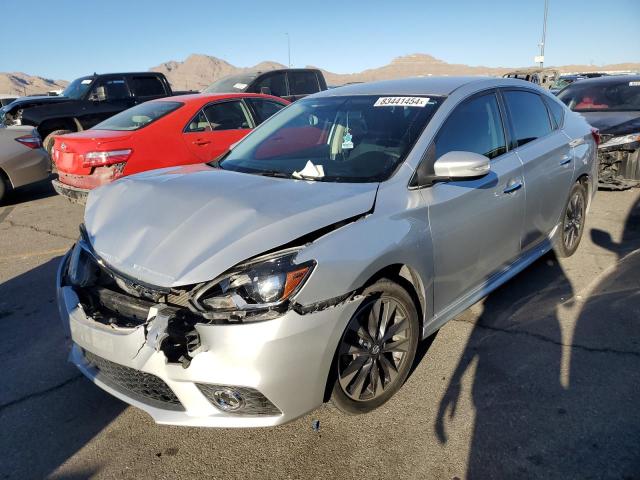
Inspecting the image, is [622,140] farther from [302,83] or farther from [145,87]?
[145,87]

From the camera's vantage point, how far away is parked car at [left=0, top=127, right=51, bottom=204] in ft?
26.6

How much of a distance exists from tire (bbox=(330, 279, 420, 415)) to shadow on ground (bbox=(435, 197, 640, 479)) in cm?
32

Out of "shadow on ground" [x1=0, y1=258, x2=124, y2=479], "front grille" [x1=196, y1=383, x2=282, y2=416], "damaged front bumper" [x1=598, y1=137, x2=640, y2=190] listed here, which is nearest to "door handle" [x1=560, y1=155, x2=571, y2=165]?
"damaged front bumper" [x1=598, y1=137, x2=640, y2=190]

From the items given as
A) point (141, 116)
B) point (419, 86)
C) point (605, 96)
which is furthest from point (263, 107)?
point (605, 96)

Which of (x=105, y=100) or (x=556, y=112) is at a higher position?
(x=556, y=112)

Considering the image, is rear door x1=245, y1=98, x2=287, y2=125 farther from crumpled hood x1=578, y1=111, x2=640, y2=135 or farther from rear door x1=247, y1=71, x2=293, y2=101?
crumpled hood x1=578, y1=111, x2=640, y2=135

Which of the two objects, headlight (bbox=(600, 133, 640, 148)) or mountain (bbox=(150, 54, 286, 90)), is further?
mountain (bbox=(150, 54, 286, 90))

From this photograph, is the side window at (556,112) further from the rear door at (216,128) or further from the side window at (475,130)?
the rear door at (216,128)

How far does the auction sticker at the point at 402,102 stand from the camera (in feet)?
10.6

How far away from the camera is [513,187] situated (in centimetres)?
351

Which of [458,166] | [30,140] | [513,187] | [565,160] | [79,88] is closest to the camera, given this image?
[458,166]

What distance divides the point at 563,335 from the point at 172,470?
8.56 ft

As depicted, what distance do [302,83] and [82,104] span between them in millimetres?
4961

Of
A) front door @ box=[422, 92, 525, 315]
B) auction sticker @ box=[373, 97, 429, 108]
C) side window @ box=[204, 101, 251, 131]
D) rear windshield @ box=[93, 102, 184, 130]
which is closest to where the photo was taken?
front door @ box=[422, 92, 525, 315]
